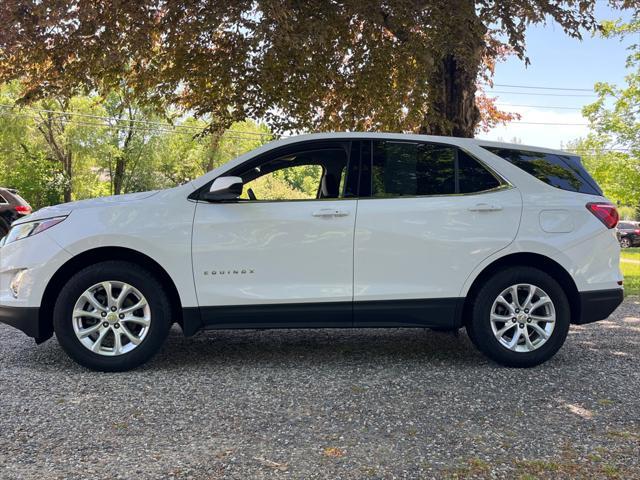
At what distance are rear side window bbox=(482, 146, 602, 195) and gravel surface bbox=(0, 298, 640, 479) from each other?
1.48 metres

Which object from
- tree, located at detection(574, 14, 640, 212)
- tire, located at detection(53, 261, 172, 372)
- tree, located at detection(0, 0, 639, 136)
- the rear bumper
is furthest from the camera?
tree, located at detection(574, 14, 640, 212)

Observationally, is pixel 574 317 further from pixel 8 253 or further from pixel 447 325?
pixel 8 253

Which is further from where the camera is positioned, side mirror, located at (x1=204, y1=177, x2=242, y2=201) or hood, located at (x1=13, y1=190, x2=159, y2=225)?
hood, located at (x1=13, y1=190, x2=159, y2=225)

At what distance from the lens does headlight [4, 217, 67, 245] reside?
4.68 metres

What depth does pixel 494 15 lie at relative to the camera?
24.4ft

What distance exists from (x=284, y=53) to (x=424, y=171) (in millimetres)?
4169

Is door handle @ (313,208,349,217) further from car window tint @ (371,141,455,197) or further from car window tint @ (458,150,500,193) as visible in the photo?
car window tint @ (458,150,500,193)

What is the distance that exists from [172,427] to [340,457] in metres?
1.05

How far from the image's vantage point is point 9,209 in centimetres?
1419

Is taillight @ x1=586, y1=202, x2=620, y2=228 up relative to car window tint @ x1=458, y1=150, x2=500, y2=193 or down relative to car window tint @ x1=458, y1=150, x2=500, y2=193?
down

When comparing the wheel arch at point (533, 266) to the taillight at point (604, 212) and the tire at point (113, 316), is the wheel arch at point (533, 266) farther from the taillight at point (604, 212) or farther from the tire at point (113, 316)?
the tire at point (113, 316)

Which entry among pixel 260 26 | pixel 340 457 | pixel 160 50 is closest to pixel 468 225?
pixel 340 457

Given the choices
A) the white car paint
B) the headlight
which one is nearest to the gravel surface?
the white car paint

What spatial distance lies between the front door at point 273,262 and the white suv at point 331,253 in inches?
0.4
